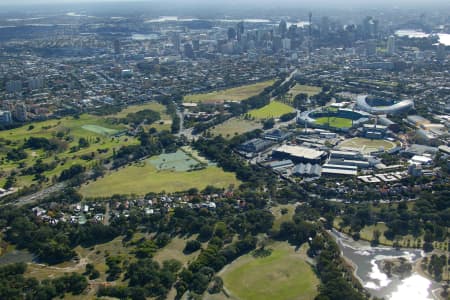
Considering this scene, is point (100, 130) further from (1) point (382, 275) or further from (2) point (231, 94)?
(1) point (382, 275)

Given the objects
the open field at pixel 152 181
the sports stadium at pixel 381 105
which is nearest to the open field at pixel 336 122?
the sports stadium at pixel 381 105

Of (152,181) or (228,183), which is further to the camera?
→ (152,181)

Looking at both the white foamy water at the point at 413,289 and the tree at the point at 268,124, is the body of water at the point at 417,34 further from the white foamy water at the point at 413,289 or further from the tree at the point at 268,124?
the white foamy water at the point at 413,289

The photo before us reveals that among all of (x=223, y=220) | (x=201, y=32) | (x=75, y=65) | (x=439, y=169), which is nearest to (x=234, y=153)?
(x=223, y=220)

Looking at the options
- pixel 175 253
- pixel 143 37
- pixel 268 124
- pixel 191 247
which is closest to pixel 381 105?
pixel 268 124

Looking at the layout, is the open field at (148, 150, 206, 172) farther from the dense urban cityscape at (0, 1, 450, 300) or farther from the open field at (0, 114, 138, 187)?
the open field at (0, 114, 138, 187)

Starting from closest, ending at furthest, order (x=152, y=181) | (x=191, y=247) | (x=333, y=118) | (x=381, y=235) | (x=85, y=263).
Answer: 1. (x=85, y=263)
2. (x=191, y=247)
3. (x=381, y=235)
4. (x=152, y=181)
5. (x=333, y=118)
